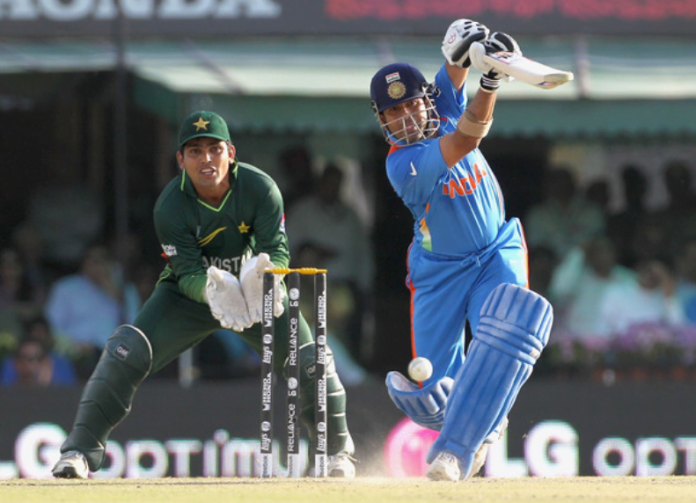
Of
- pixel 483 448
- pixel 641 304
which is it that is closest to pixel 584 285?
pixel 641 304

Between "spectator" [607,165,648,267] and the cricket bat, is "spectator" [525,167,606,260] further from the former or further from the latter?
the cricket bat

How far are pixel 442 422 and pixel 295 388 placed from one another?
656 mm

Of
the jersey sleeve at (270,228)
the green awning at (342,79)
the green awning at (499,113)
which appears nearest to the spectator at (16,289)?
the green awning at (342,79)

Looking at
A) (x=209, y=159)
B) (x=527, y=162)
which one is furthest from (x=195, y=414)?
(x=527, y=162)

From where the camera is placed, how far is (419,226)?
5.60m

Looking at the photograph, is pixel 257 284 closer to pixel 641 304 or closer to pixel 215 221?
pixel 215 221

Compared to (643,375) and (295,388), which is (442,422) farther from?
(643,375)

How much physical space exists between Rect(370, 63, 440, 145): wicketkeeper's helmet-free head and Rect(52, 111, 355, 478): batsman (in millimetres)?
674

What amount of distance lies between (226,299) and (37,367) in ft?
12.8

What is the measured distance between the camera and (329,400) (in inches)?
234

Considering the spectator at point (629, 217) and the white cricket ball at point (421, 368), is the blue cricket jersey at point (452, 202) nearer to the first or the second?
the white cricket ball at point (421, 368)

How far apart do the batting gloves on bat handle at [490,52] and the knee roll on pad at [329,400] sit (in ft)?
5.15

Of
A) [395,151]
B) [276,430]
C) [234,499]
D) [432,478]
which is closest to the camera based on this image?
[234,499]

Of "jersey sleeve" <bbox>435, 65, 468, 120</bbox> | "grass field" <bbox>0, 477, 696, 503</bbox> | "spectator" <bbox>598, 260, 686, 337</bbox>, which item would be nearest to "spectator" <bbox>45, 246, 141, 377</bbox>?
"spectator" <bbox>598, 260, 686, 337</bbox>
